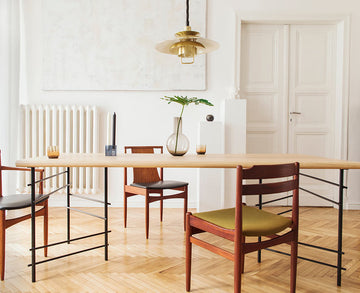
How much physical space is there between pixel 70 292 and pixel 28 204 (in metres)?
0.61

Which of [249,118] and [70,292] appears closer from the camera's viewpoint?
[70,292]

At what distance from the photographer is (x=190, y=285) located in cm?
195

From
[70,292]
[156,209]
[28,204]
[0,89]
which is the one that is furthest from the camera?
[156,209]

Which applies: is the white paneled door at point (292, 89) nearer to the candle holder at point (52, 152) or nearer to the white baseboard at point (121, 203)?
the white baseboard at point (121, 203)

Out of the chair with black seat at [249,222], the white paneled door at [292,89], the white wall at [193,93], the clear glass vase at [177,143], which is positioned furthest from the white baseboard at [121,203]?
the chair with black seat at [249,222]

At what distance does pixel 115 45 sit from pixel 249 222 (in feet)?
9.83

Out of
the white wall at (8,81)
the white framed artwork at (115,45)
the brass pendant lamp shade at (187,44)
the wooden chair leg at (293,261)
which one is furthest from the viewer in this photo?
the white framed artwork at (115,45)

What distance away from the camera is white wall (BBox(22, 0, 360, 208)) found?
157 inches

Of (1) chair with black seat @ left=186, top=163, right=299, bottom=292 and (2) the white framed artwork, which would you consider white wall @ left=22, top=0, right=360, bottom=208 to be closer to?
(2) the white framed artwork

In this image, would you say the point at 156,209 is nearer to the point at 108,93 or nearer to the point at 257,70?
the point at 108,93

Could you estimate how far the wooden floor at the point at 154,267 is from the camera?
1.96 m

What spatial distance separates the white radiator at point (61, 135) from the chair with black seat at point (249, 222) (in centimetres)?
230

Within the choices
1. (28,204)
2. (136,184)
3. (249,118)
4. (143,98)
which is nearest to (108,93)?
(143,98)

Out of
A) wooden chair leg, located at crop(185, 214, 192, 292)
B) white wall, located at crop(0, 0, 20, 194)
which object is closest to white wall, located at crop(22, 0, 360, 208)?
white wall, located at crop(0, 0, 20, 194)
